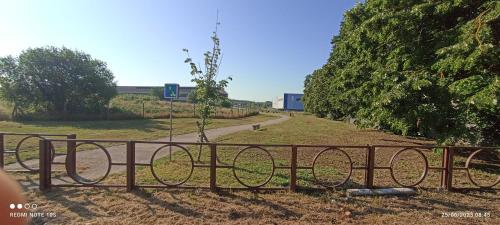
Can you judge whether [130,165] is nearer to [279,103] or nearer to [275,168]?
[275,168]

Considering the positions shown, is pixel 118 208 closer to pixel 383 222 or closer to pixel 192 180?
pixel 192 180

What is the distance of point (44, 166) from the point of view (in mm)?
5195

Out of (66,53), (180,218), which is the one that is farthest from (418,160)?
(66,53)

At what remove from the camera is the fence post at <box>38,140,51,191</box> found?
5.16 m

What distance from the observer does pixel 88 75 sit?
2844 cm

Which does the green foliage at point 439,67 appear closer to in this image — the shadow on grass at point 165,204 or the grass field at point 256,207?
the grass field at point 256,207

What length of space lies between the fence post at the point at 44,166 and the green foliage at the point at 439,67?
7347mm

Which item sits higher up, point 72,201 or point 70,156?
point 70,156

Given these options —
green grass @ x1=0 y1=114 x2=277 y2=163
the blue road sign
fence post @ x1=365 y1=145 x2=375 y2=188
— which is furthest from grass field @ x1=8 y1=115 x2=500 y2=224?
green grass @ x1=0 y1=114 x2=277 y2=163

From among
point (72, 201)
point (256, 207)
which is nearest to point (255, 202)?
point (256, 207)

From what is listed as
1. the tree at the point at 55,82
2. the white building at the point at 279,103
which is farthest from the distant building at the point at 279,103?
the tree at the point at 55,82

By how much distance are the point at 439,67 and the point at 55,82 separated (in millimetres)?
30102

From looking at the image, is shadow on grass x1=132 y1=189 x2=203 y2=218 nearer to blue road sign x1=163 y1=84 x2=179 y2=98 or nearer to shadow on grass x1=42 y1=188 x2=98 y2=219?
shadow on grass x1=42 y1=188 x2=98 y2=219

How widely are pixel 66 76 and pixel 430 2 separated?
29.3 metres
